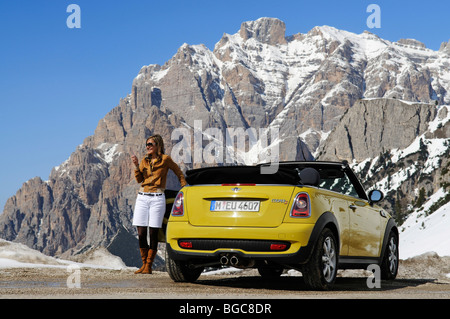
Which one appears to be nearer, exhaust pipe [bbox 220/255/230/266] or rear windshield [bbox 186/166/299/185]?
exhaust pipe [bbox 220/255/230/266]

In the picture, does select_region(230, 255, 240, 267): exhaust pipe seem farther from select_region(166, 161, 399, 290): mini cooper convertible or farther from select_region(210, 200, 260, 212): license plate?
select_region(210, 200, 260, 212): license plate

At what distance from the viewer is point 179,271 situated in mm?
8383

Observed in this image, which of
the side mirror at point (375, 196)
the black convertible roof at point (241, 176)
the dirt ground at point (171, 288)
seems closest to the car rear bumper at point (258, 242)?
the dirt ground at point (171, 288)

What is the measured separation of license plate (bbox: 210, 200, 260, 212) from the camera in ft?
24.1

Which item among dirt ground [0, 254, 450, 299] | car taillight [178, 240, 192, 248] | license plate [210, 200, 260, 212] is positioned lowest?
dirt ground [0, 254, 450, 299]

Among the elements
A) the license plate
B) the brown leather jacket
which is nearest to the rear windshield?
the license plate

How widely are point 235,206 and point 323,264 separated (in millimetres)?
1360

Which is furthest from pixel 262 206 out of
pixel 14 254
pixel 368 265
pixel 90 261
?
pixel 90 261

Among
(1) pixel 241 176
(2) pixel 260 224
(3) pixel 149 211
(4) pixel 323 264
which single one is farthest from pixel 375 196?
(3) pixel 149 211

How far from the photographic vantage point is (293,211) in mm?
7281

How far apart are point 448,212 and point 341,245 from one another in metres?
87.7

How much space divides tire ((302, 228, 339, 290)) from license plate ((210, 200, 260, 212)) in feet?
2.95

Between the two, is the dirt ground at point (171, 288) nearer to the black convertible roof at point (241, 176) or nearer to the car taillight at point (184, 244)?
the car taillight at point (184, 244)
